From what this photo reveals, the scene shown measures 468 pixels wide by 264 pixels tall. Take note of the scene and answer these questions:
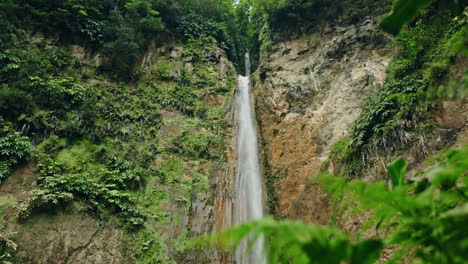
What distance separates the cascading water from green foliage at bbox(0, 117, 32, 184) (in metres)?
7.55

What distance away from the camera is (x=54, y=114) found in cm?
1010

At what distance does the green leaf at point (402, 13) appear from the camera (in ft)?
4.85

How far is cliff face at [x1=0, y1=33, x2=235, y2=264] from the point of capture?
25.0 feet

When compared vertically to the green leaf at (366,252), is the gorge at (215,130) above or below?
above

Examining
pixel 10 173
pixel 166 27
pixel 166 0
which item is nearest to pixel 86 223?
pixel 10 173

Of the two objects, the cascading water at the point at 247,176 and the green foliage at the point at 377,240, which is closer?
the green foliage at the point at 377,240

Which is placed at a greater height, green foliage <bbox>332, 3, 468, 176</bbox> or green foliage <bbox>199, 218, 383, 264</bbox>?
green foliage <bbox>332, 3, 468, 176</bbox>

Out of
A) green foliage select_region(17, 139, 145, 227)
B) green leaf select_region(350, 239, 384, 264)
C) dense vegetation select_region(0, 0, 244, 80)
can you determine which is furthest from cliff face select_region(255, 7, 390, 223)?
green leaf select_region(350, 239, 384, 264)

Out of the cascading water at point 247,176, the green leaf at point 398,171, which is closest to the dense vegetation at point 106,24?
the cascading water at point 247,176

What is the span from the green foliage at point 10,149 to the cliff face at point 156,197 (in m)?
0.29

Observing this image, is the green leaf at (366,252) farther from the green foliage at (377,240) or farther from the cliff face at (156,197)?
the cliff face at (156,197)

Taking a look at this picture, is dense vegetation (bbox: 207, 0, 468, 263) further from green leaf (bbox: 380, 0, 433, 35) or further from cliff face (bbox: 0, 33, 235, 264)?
cliff face (bbox: 0, 33, 235, 264)

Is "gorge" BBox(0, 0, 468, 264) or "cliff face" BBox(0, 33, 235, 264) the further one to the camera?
"cliff face" BBox(0, 33, 235, 264)

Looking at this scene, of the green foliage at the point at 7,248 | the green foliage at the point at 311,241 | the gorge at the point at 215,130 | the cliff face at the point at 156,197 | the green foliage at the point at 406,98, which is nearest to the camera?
the green foliage at the point at 311,241
